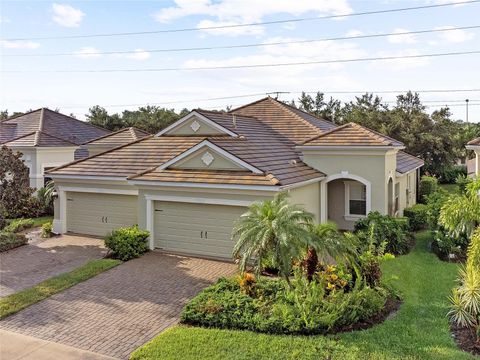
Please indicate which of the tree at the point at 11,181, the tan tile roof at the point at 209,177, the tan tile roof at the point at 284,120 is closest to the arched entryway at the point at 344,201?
the tan tile roof at the point at 284,120

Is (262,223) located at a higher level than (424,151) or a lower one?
lower

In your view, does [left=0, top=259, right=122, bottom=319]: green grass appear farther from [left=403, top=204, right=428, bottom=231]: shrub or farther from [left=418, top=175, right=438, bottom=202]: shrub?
[left=418, top=175, right=438, bottom=202]: shrub

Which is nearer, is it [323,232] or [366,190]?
[323,232]

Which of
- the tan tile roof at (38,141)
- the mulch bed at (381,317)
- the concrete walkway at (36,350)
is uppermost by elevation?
the tan tile roof at (38,141)

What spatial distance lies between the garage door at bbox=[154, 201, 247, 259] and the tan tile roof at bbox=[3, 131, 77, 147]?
13824mm

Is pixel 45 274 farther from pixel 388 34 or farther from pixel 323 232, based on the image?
pixel 388 34

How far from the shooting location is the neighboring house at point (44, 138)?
2645 cm

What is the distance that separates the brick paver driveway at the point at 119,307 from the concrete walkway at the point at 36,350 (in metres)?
0.18

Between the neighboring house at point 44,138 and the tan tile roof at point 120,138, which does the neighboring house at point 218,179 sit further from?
the neighboring house at point 44,138

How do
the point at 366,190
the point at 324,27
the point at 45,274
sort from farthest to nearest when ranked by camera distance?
1. the point at 324,27
2. the point at 366,190
3. the point at 45,274

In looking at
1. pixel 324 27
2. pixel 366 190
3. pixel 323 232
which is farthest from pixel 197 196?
pixel 324 27

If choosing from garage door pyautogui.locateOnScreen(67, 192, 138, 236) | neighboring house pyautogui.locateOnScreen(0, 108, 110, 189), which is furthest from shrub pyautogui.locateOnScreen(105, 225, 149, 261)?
neighboring house pyautogui.locateOnScreen(0, 108, 110, 189)

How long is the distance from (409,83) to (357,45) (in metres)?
20.6

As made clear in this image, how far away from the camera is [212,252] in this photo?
611 inches
